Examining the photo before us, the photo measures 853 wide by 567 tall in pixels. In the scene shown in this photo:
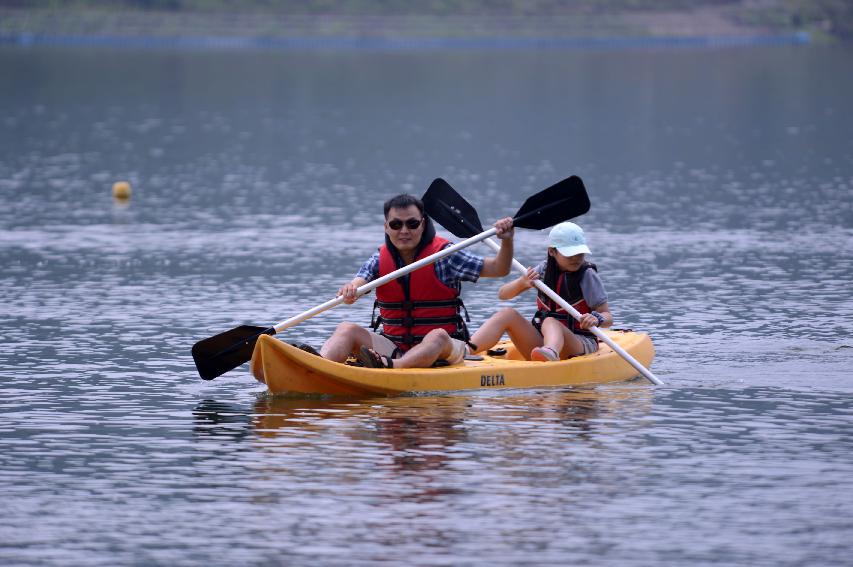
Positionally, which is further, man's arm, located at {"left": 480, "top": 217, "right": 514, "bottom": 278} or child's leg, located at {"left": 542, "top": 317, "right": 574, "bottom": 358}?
child's leg, located at {"left": 542, "top": 317, "right": 574, "bottom": 358}

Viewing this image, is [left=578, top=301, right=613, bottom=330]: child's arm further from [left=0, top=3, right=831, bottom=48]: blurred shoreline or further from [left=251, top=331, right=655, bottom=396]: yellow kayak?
[left=0, top=3, right=831, bottom=48]: blurred shoreline

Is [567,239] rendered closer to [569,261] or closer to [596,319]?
[569,261]

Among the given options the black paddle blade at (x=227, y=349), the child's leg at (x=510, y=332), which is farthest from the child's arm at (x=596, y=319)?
the black paddle blade at (x=227, y=349)

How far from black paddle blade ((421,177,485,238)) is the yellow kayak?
3.39 feet

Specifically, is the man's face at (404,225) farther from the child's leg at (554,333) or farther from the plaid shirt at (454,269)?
the child's leg at (554,333)

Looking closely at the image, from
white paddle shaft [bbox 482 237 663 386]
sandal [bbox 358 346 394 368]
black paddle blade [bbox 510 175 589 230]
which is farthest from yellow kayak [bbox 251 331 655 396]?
black paddle blade [bbox 510 175 589 230]

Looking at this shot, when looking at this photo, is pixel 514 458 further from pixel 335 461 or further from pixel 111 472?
pixel 111 472

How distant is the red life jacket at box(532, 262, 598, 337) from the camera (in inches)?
Result: 546

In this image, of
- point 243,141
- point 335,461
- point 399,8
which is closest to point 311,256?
point 335,461

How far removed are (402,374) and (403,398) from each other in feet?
0.72

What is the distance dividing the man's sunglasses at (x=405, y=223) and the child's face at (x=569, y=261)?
4.13ft

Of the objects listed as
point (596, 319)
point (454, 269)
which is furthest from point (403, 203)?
point (596, 319)

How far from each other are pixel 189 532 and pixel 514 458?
253 centimetres

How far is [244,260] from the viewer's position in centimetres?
2186
